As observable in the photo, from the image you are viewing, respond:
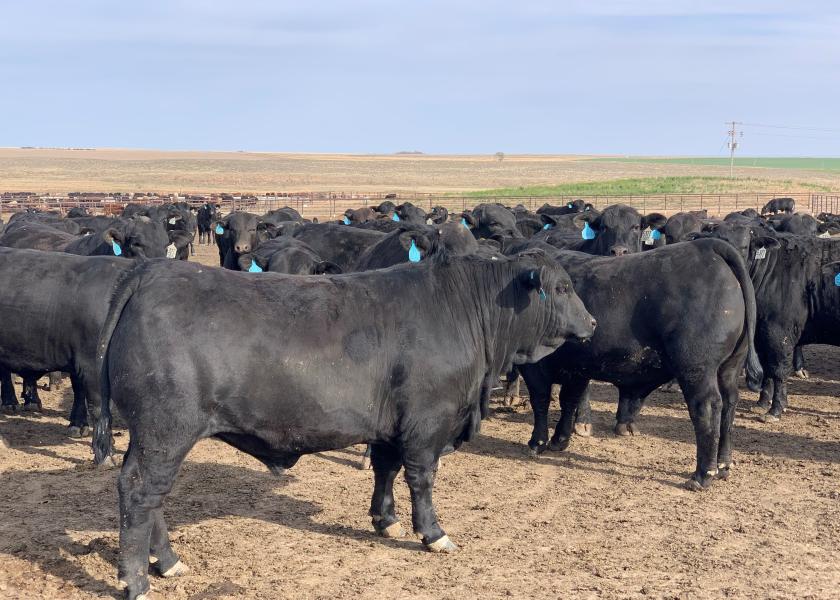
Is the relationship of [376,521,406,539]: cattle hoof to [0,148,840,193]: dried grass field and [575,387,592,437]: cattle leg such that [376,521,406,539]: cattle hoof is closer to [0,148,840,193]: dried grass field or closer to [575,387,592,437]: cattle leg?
[575,387,592,437]: cattle leg

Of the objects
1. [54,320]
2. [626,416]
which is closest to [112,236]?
[54,320]

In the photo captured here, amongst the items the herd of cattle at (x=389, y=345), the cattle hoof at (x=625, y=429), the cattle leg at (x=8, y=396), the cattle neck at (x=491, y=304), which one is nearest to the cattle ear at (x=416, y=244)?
the herd of cattle at (x=389, y=345)

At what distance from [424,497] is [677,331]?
2601 mm

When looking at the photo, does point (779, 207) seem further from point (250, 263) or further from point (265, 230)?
point (250, 263)

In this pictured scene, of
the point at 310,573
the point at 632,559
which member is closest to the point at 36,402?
the point at 310,573

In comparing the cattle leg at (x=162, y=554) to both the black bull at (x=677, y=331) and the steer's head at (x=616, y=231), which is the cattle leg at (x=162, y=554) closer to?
the black bull at (x=677, y=331)

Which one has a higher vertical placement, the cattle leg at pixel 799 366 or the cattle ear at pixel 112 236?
the cattle ear at pixel 112 236

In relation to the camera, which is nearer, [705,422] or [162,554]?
[162,554]

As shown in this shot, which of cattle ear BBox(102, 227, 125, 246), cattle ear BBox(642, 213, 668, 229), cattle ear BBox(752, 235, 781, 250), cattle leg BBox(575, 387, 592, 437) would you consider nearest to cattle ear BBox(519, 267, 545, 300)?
cattle leg BBox(575, 387, 592, 437)

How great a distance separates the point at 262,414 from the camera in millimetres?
4844

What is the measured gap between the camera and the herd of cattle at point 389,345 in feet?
15.5

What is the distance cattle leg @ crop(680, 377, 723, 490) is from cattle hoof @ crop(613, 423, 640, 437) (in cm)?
156

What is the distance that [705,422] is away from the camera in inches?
276

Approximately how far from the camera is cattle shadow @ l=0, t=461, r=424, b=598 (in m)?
5.42
